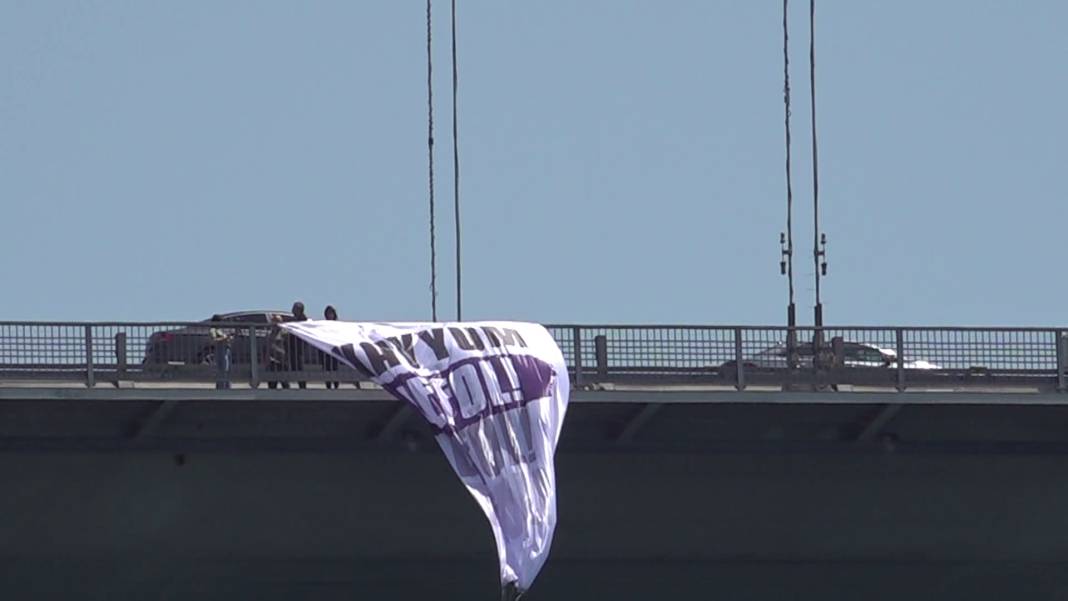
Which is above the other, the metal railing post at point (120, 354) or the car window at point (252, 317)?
the car window at point (252, 317)

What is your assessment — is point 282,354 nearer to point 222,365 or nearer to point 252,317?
point 222,365

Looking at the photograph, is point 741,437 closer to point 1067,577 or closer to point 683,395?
point 683,395

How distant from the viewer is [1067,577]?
35.6 m

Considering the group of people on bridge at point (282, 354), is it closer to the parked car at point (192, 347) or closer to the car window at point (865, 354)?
the parked car at point (192, 347)

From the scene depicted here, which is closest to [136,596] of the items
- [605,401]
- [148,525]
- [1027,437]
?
[148,525]

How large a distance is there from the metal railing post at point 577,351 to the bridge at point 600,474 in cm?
3

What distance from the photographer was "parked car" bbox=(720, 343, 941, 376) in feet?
116

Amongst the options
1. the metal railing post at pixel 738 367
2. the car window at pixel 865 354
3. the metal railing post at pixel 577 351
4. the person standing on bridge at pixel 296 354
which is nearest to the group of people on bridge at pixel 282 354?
the person standing on bridge at pixel 296 354

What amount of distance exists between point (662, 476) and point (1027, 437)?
527 cm

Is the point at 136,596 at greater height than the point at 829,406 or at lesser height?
lesser

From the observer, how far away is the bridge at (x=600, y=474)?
32938mm

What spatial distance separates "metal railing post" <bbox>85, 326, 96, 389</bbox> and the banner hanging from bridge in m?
2.58

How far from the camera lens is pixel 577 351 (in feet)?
112

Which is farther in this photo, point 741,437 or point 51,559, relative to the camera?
point 741,437
